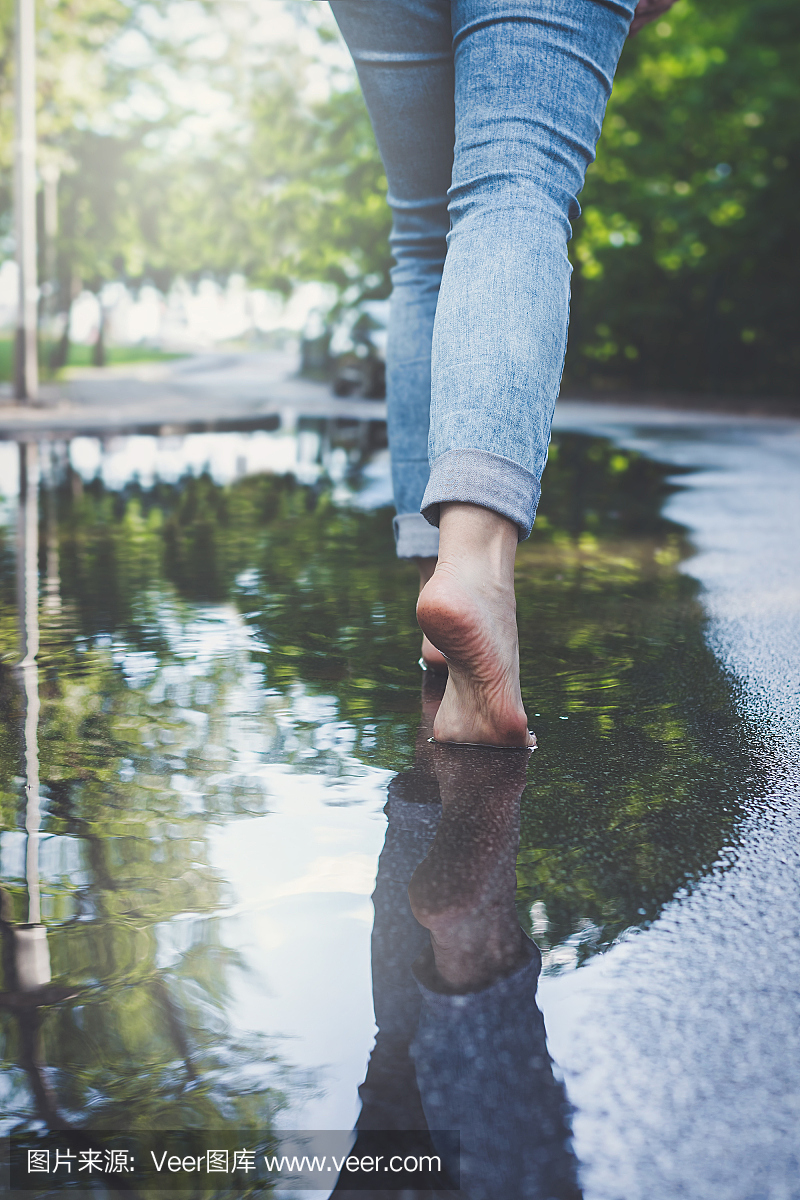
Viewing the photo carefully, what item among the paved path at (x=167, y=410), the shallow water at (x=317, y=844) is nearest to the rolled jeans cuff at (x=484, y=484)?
the shallow water at (x=317, y=844)

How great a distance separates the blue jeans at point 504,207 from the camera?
6.01 ft

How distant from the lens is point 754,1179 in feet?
2.95

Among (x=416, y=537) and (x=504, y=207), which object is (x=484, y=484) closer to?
(x=504, y=207)

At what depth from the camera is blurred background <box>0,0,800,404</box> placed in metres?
18.2

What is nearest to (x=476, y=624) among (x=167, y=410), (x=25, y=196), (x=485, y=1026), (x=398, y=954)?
(x=398, y=954)

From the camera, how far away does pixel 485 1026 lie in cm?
108

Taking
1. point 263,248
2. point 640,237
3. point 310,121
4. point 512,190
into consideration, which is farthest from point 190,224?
point 512,190

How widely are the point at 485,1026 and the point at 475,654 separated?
726mm

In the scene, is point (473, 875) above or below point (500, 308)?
below

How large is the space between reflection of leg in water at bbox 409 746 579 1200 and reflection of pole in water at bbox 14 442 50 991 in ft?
1.14

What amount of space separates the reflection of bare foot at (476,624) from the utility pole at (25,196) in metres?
12.6

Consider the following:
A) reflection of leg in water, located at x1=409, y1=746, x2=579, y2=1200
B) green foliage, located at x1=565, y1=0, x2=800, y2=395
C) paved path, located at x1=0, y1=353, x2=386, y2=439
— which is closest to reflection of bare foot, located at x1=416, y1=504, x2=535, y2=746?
reflection of leg in water, located at x1=409, y1=746, x2=579, y2=1200

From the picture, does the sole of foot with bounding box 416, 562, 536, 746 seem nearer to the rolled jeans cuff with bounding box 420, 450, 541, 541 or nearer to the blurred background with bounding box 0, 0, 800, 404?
the rolled jeans cuff with bounding box 420, 450, 541, 541

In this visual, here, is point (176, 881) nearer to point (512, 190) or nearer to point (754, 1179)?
point (754, 1179)
